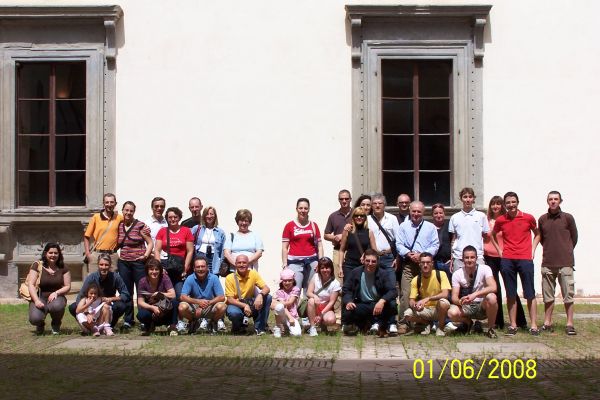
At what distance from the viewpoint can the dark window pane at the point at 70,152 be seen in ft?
51.3

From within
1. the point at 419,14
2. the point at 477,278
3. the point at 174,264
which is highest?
the point at 419,14

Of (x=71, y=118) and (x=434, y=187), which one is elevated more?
(x=71, y=118)

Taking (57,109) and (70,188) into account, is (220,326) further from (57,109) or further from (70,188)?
(57,109)

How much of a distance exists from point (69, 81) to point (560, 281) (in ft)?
25.9

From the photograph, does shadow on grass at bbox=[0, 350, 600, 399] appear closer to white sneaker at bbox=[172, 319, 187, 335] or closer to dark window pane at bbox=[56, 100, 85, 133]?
white sneaker at bbox=[172, 319, 187, 335]

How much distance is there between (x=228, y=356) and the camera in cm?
960

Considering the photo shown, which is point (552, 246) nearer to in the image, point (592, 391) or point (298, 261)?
point (298, 261)

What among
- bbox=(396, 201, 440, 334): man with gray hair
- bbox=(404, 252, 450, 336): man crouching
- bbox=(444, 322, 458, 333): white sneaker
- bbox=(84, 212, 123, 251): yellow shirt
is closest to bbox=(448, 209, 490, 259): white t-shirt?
bbox=(396, 201, 440, 334): man with gray hair

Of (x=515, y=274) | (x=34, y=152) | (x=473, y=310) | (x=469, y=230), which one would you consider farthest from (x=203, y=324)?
(x=34, y=152)

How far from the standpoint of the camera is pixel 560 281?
11648 millimetres

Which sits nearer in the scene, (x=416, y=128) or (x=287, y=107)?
(x=287, y=107)

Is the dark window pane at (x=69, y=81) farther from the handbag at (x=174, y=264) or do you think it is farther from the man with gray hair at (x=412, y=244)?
the man with gray hair at (x=412, y=244)

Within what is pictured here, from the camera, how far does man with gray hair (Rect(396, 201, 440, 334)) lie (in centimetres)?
1185

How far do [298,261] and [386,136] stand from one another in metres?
3.83
